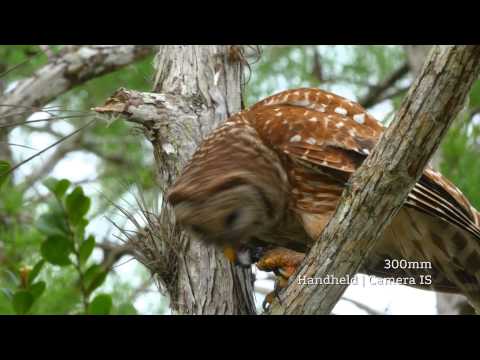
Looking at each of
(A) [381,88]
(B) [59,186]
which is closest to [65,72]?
(B) [59,186]

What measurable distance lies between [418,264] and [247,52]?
1419 millimetres

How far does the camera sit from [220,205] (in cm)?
290

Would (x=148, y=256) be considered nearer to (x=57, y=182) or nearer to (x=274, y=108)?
(x=57, y=182)

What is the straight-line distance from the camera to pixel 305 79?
6.38 meters

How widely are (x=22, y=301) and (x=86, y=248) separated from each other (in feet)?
1.03

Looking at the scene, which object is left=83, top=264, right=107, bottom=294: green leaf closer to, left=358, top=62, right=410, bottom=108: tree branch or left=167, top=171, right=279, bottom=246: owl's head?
left=167, top=171, right=279, bottom=246: owl's head

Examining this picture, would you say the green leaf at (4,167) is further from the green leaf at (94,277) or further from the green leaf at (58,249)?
the green leaf at (94,277)

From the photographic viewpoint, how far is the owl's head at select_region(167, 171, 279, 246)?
2881 millimetres

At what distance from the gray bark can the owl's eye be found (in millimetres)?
230

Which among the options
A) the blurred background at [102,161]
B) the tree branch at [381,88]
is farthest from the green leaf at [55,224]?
the tree branch at [381,88]

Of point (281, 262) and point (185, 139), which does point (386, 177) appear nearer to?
point (281, 262)

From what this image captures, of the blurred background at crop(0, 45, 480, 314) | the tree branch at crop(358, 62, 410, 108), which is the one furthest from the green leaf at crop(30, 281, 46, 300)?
the tree branch at crop(358, 62, 410, 108)

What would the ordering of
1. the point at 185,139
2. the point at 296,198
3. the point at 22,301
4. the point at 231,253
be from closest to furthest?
the point at 22,301 < the point at 231,253 < the point at 296,198 < the point at 185,139
